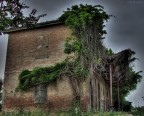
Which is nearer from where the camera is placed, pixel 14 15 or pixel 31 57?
pixel 14 15

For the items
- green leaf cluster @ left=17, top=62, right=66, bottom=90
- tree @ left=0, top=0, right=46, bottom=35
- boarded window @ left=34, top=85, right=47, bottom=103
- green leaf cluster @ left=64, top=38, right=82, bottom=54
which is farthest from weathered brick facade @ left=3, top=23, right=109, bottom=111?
tree @ left=0, top=0, right=46, bottom=35

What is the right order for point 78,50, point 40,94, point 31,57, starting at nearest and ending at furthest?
point 78,50, point 40,94, point 31,57

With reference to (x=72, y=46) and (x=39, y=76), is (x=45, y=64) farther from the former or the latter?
(x=72, y=46)

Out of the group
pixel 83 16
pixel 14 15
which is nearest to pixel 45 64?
pixel 83 16

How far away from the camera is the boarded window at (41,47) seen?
25078mm

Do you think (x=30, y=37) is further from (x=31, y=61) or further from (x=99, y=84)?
(x=99, y=84)

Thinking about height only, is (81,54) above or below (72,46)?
below

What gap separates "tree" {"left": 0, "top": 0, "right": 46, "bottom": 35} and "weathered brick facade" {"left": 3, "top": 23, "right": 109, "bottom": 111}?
52.0ft

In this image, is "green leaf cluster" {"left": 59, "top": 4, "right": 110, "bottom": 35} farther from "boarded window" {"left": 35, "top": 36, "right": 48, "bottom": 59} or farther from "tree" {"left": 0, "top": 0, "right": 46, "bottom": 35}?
"tree" {"left": 0, "top": 0, "right": 46, "bottom": 35}

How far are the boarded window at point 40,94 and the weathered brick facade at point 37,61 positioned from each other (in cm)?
36

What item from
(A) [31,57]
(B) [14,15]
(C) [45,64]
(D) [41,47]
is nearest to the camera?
(B) [14,15]

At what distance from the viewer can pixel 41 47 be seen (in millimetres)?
25359

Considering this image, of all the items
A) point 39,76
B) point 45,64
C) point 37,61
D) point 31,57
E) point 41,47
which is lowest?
point 39,76

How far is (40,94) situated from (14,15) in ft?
58.2
